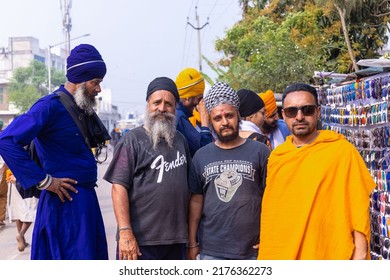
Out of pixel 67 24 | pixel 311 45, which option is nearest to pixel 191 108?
pixel 311 45

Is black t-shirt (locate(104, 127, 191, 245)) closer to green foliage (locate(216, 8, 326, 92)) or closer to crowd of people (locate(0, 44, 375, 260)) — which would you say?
crowd of people (locate(0, 44, 375, 260))

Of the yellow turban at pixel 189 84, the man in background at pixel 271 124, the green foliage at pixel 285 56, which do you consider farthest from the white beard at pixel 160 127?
the green foliage at pixel 285 56

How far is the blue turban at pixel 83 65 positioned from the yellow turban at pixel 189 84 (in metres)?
1.12

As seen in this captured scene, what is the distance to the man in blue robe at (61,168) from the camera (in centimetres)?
459

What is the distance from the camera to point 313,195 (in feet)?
13.4

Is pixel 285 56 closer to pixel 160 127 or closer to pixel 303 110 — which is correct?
pixel 160 127

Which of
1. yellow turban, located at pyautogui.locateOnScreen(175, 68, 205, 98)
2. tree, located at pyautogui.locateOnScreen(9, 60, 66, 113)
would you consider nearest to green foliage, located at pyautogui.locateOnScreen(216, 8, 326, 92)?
yellow turban, located at pyautogui.locateOnScreen(175, 68, 205, 98)

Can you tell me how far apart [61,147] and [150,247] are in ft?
2.78

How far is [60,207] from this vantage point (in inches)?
187

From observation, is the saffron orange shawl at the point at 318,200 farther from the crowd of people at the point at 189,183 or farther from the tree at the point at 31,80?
the tree at the point at 31,80
